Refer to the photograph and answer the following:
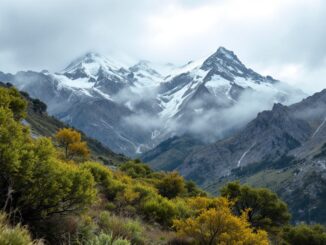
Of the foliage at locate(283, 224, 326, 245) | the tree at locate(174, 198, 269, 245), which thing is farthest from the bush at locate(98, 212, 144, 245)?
the foliage at locate(283, 224, 326, 245)

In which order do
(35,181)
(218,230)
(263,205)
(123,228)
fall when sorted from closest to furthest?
(35,181), (123,228), (218,230), (263,205)

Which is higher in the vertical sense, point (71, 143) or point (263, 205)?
point (263, 205)

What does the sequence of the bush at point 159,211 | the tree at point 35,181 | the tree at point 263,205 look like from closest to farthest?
the tree at point 35,181
the bush at point 159,211
the tree at point 263,205

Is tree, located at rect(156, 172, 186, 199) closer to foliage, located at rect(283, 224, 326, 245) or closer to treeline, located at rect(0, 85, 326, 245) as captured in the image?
foliage, located at rect(283, 224, 326, 245)

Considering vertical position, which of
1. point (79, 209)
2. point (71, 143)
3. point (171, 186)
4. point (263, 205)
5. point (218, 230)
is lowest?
point (79, 209)

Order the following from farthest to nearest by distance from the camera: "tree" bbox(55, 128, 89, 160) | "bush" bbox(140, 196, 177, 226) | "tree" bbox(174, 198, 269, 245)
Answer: "tree" bbox(55, 128, 89, 160) < "bush" bbox(140, 196, 177, 226) < "tree" bbox(174, 198, 269, 245)

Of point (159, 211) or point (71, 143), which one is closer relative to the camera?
point (159, 211)

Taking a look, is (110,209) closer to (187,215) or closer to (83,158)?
A: (187,215)

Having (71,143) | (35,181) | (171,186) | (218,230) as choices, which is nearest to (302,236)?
(171,186)

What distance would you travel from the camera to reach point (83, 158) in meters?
58.2

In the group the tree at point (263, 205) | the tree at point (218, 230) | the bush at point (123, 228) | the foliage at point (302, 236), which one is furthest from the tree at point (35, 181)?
the foliage at point (302, 236)

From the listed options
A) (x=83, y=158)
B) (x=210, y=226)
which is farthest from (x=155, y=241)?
(x=83, y=158)

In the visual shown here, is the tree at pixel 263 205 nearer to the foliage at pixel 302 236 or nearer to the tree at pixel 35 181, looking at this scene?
the foliage at pixel 302 236

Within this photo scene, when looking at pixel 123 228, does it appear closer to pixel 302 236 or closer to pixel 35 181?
pixel 35 181
